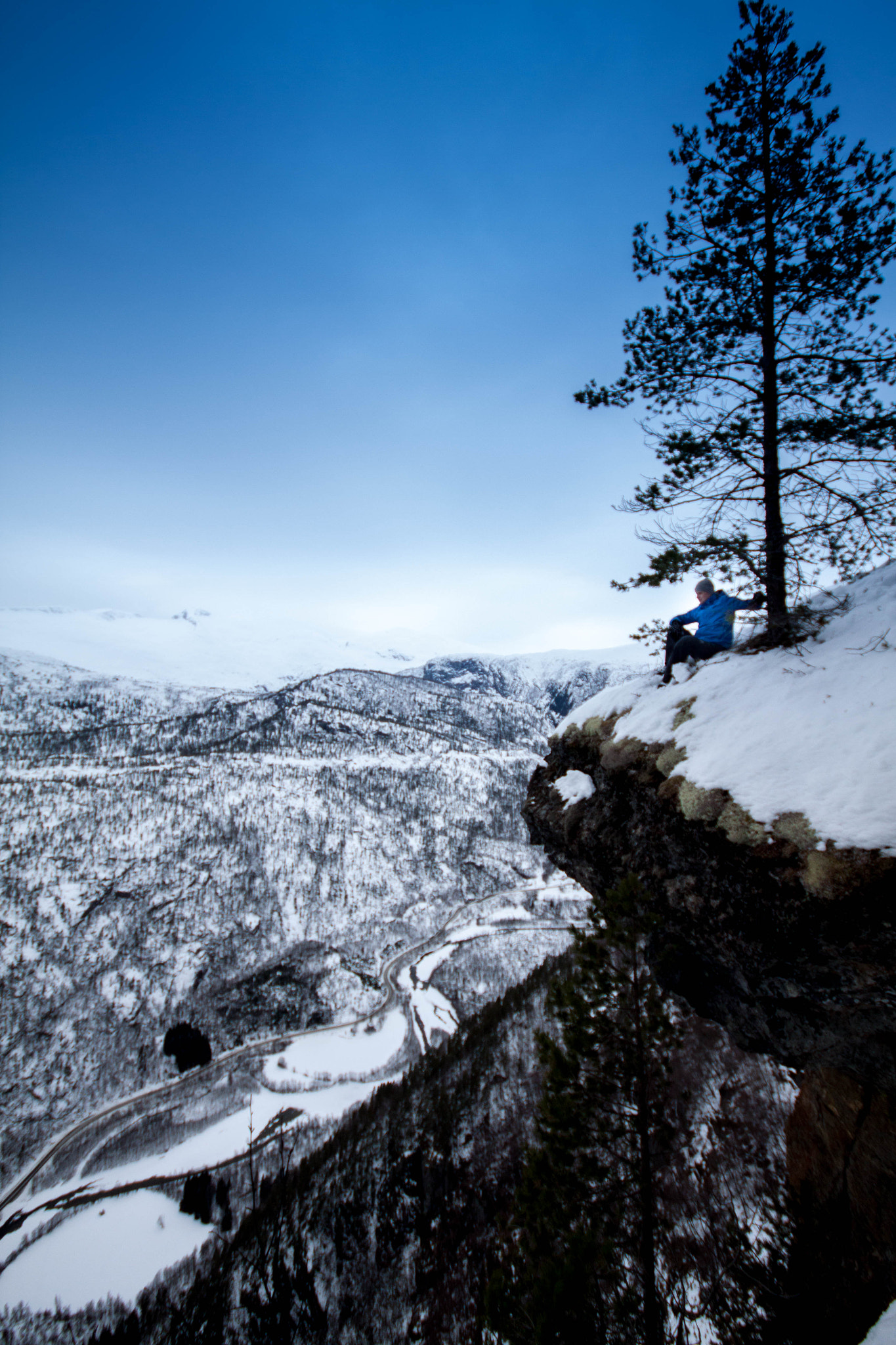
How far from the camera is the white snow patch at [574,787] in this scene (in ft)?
39.9

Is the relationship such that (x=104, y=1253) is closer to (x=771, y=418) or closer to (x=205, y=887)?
Answer: (x=205, y=887)

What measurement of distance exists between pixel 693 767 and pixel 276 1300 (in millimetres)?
46731

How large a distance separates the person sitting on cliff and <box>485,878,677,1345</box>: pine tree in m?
Result: 5.04

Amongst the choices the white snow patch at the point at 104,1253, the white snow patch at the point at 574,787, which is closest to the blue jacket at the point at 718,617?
the white snow patch at the point at 574,787

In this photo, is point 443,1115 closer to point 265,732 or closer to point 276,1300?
point 276,1300

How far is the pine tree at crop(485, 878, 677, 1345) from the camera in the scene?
1016 cm

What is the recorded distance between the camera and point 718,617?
10375 millimetres

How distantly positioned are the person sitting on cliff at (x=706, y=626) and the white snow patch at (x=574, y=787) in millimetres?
3088

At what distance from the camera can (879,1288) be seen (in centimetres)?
859

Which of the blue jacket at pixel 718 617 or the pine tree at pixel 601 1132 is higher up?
the blue jacket at pixel 718 617

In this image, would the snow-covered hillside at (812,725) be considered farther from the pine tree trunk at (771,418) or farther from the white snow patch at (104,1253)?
the white snow patch at (104,1253)

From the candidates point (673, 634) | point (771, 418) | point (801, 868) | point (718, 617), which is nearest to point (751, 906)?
point (801, 868)

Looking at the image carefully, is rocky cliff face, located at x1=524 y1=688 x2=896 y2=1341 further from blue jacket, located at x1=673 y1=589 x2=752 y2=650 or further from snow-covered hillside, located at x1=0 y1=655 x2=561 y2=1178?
snow-covered hillside, located at x1=0 y1=655 x2=561 y2=1178

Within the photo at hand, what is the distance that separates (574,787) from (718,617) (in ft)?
17.4
